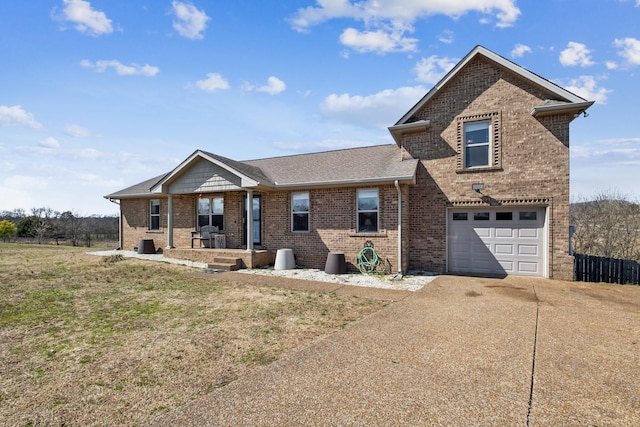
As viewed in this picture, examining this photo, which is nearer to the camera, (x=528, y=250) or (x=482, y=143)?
(x=528, y=250)

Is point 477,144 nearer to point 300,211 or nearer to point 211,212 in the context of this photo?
point 300,211

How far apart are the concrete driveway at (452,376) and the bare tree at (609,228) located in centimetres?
1013

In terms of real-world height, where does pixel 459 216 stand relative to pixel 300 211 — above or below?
below

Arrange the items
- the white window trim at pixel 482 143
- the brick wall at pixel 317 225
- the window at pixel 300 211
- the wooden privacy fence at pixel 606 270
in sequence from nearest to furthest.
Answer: the wooden privacy fence at pixel 606 270, the white window trim at pixel 482 143, the brick wall at pixel 317 225, the window at pixel 300 211

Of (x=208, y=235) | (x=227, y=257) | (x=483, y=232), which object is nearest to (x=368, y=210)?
(x=483, y=232)

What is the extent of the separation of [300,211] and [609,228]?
13.9 m

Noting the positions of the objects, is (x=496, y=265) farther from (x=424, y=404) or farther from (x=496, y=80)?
(x=424, y=404)

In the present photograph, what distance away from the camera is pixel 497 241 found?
1088 centimetres

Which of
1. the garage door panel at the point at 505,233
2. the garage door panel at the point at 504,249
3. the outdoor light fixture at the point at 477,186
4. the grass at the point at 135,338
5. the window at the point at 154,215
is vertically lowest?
the grass at the point at 135,338

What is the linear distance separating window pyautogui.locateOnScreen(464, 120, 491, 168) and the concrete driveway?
6.04 meters

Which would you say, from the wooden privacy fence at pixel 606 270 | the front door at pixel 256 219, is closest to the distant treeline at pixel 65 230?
the front door at pixel 256 219

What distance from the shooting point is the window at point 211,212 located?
1460 centimetres

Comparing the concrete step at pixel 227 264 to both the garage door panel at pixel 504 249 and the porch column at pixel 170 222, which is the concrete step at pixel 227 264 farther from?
the garage door panel at pixel 504 249

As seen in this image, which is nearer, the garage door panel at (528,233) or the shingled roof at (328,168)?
the garage door panel at (528,233)
